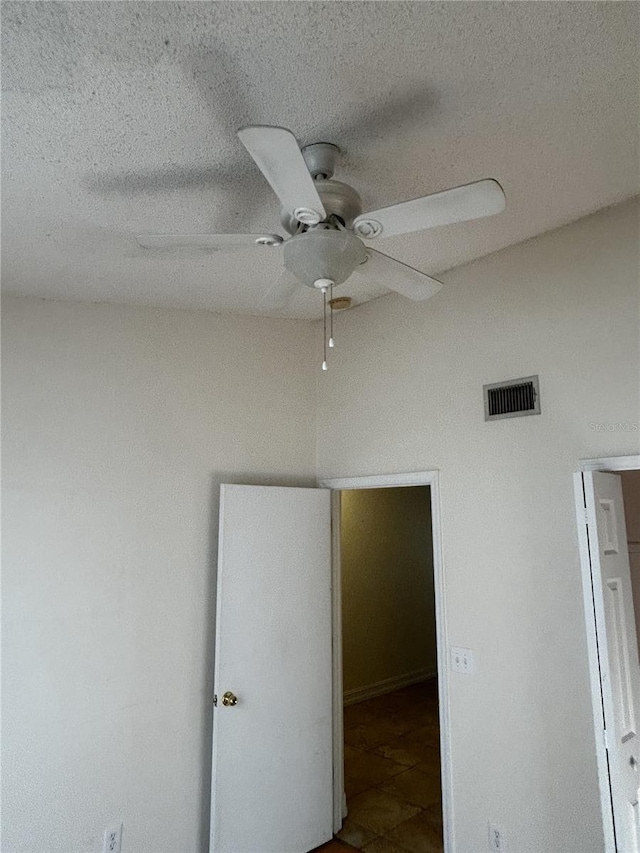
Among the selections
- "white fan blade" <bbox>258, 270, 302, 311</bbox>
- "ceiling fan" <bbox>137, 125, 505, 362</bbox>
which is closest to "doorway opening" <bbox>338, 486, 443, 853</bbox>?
"white fan blade" <bbox>258, 270, 302, 311</bbox>

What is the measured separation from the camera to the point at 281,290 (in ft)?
6.59

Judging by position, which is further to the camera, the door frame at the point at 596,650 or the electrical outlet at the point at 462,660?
the electrical outlet at the point at 462,660

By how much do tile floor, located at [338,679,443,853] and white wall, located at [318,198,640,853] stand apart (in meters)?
0.79

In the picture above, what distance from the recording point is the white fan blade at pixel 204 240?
157cm

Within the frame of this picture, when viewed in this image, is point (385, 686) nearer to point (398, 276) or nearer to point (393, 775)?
point (393, 775)

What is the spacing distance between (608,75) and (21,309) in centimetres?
260

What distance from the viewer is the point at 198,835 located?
272 cm

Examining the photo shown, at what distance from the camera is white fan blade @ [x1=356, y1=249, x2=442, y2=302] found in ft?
5.74

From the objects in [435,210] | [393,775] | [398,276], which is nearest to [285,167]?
[435,210]

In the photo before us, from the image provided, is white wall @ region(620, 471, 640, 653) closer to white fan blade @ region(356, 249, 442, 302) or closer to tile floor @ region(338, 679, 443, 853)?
white fan blade @ region(356, 249, 442, 302)

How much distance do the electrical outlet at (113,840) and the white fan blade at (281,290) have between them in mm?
2521

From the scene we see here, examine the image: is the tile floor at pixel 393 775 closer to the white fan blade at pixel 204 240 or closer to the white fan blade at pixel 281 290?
the white fan blade at pixel 281 290

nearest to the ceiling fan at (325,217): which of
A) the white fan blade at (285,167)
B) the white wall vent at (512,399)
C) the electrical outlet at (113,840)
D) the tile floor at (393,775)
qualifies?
the white fan blade at (285,167)

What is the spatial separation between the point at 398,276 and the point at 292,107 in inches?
24.3
